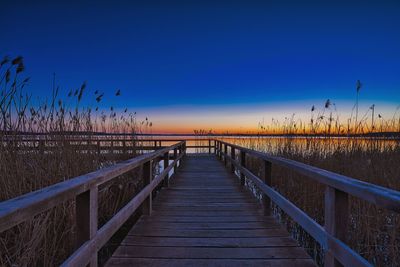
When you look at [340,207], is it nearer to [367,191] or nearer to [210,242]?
[367,191]

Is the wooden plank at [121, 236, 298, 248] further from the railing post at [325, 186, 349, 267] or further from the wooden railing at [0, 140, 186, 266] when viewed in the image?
the railing post at [325, 186, 349, 267]

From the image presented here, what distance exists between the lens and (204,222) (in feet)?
12.1

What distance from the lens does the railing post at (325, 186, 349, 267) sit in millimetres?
1712

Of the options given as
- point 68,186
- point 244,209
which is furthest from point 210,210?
point 68,186

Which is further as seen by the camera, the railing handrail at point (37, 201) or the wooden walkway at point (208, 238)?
the wooden walkway at point (208, 238)

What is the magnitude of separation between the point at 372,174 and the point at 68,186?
16.3 feet

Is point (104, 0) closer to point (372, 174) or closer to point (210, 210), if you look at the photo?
point (210, 210)

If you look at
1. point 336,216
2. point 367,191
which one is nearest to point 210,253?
point 336,216

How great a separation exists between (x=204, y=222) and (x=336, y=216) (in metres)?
2.26

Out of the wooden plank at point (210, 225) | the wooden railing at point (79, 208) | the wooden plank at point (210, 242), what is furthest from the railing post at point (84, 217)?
the wooden plank at point (210, 225)

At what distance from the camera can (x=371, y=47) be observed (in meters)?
12.1

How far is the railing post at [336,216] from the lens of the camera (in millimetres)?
1712

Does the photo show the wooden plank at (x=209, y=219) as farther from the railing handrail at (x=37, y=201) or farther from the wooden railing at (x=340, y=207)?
the railing handrail at (x=37, y=201)

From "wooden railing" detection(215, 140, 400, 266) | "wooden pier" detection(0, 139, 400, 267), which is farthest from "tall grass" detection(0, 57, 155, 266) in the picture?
"wooden railing" detection(215, 140, 400, 266)
